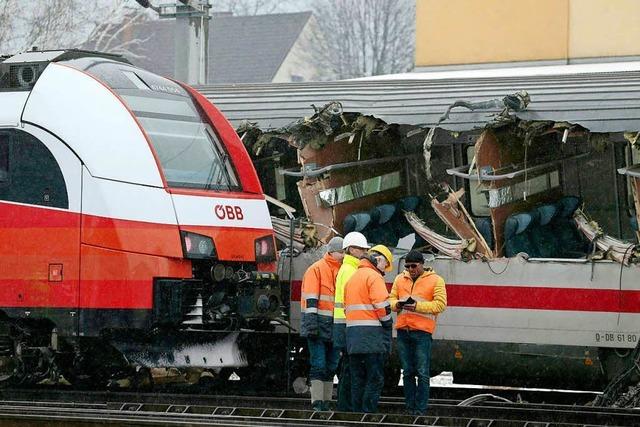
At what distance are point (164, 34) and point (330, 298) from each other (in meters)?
46.9

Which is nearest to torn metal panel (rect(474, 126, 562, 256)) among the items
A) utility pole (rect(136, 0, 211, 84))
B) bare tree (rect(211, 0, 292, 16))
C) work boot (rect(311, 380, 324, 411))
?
work boot (rect(311, 380, 324, 411))

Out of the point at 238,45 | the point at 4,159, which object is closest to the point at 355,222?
the point at 4,159

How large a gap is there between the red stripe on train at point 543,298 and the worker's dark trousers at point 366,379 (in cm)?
167

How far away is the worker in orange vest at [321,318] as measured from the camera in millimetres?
12422

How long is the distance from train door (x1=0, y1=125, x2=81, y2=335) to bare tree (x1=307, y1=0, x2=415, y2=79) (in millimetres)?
54032

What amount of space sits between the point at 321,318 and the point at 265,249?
4.39 feet

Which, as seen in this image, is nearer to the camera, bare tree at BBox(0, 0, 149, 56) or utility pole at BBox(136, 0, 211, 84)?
utility pole at BBox(136, 0, 211, 84)

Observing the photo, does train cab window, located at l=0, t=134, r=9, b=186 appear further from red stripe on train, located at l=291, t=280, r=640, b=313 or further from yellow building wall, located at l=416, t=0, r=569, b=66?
yellow building wall, located at l=416, t=0, r=569, b=66

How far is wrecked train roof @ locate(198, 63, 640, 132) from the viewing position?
12.8 meters

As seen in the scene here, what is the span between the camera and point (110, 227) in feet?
40.3

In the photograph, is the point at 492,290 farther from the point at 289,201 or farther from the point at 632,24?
the point at 632,24

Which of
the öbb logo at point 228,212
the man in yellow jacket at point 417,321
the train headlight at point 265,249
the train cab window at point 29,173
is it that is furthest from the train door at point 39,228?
the man in yellow jacket at point 417,321

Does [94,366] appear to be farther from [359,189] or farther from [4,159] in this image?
[359,189]

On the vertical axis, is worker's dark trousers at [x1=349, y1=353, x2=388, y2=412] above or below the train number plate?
below
